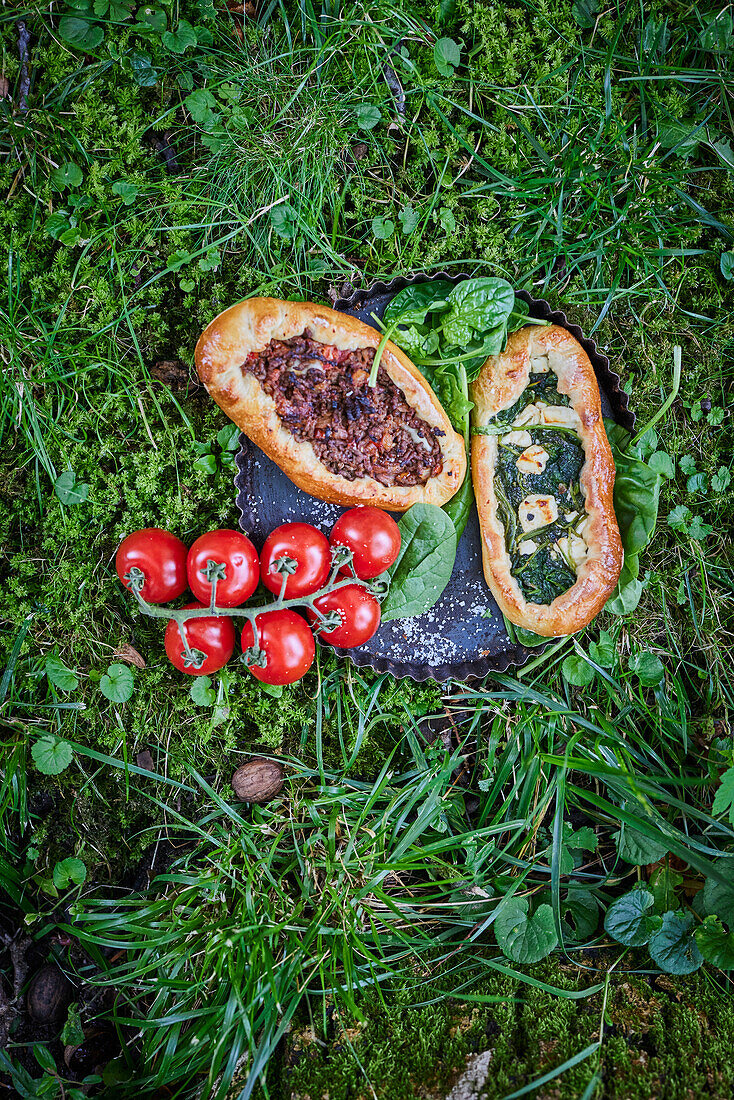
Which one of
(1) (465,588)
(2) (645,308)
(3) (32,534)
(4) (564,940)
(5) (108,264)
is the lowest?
(4) (564,940)

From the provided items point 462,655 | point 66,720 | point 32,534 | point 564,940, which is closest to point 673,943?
point 564,940

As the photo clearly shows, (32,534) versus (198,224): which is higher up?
(198,224)

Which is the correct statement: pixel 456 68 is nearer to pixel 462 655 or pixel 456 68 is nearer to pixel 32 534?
pixel 462 655

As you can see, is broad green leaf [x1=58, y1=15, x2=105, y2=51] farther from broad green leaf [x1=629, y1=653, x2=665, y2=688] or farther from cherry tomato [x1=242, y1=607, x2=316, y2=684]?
broad green leaf [x1=629, y1=653, x2=665, y2=688]

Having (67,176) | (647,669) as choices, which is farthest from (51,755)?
(647,669)

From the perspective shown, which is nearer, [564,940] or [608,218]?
[564,940]

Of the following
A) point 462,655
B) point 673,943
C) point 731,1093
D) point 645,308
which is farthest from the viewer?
point 645,308

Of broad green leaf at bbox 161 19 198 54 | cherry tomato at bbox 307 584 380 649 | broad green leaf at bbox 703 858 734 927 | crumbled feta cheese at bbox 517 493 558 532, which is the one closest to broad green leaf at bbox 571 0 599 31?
broad green leaf at bbox 161 19 198 54
